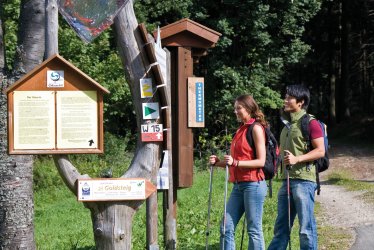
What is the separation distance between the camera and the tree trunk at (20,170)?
7.62 metres

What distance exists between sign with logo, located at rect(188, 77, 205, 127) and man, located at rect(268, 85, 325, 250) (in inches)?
43.3

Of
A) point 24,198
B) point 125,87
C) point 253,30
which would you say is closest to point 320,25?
point 253,30

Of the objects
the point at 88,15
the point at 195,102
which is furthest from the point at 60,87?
the point at 195,102

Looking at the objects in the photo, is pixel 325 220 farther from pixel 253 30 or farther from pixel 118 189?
pixel 253 30

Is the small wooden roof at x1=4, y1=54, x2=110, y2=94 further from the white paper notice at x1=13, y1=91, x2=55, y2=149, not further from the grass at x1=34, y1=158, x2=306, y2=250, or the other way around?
the grass at x1=34, y1=158, x2=306, y2=250

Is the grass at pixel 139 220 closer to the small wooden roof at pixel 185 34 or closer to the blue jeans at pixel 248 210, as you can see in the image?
the blue jeans at pixel 248 210

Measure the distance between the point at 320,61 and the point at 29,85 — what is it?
38.1 meters

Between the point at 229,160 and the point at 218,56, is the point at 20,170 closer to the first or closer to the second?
the point at 229,160

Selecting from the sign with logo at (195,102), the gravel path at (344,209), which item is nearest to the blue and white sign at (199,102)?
the sign with logo at (195,102)

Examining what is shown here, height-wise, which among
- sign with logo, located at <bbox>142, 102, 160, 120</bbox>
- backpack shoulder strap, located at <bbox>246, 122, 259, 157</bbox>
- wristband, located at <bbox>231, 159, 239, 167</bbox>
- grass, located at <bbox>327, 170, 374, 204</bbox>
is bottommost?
grass, located at <bbox>327, 170, 374, 204</bbox>

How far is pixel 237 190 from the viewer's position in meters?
7.02

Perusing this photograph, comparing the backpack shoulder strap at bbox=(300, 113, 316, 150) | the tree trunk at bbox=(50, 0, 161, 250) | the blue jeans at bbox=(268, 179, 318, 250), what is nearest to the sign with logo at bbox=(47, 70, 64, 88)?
the tree trunk at bbox=(50, 0, 161, 250)

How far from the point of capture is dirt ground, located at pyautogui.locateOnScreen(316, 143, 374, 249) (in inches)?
455

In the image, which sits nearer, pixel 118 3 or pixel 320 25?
pixel 118 3
